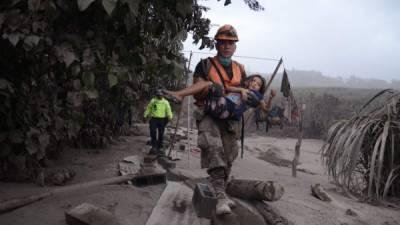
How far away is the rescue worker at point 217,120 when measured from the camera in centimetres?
388

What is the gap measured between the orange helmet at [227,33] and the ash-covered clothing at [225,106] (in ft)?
1.76

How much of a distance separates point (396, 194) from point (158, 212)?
4.04 m

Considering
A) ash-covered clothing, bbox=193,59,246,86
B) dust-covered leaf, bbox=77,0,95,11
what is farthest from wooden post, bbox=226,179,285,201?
dust-covered leaf, bbox=77,0,95,11

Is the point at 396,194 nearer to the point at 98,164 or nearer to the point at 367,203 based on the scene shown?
the point at 367,203

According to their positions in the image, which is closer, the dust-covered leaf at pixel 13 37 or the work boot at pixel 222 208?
the dust-covered leaf at pixel 13 37

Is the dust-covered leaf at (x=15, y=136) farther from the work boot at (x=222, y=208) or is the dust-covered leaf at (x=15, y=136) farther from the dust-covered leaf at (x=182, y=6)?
the dust-covered leaf at (x=182, y=6)

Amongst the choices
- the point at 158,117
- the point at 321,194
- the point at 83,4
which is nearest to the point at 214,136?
Result: the point at 83,4

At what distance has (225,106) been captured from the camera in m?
3.90

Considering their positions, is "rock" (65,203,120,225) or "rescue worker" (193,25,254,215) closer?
"rock" (65,203,120,225)

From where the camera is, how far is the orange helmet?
3.97 metres

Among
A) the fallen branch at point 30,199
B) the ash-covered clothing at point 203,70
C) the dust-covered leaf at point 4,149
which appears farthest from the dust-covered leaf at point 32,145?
the ash-covered clothing at point 203,70

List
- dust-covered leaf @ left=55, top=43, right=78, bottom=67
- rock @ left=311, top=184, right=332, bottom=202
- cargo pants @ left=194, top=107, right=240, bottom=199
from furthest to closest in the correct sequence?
rock @ left=311, top=184, right=332, bottom=202 < cargo pants @ left=194, top=107, right=240, bottom=199 < dust-covered leaf @ left=55, top=43, right=78, bottom=67

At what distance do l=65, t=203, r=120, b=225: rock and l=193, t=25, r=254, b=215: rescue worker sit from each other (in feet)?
3.30

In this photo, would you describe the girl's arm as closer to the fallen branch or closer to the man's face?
the man's face
